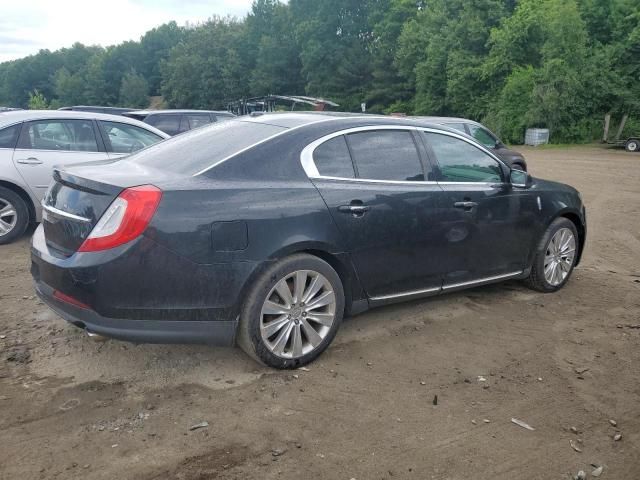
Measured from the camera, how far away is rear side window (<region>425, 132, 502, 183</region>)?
4.52m

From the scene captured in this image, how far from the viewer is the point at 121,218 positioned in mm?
3154

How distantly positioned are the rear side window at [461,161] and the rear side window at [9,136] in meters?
5.08

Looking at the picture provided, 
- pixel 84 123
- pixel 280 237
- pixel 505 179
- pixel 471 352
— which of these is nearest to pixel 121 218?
pixel 280 237

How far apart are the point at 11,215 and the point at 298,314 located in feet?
15.7

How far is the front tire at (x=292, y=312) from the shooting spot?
11.5ft

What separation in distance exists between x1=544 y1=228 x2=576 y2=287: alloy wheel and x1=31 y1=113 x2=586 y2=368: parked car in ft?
2.68

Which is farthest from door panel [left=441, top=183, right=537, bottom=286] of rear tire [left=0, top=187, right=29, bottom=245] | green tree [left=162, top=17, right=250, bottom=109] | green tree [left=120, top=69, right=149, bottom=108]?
green tree [left=120, top=69, right=149, bottom=108]

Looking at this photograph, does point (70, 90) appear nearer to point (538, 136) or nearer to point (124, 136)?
point (538, 136)

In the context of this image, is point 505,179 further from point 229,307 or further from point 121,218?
point 121,218

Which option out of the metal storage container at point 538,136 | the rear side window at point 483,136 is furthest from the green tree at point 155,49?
the rear side window at point 483,136

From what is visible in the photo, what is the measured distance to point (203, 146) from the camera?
392cm

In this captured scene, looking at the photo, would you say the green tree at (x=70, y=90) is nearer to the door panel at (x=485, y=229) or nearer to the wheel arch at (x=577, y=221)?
the wheel arch at (x=577, y=221)

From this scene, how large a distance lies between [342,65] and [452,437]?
62.2 m

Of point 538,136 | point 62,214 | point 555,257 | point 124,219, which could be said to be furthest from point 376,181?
point 538,136
